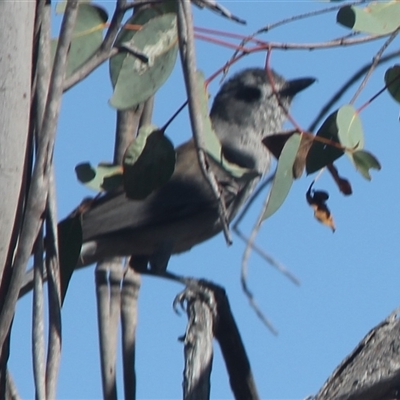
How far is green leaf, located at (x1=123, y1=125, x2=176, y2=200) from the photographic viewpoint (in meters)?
1.85

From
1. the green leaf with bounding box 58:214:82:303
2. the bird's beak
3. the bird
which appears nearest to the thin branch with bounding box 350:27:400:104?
the green leaf with bounding box 58:214:82:303

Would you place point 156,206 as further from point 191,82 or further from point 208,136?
point 191,82

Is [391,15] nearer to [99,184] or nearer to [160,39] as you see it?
[160,39]

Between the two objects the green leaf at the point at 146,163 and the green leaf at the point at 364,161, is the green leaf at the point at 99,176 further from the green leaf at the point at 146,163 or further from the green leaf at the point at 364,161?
the green leaf at the point at 364,161

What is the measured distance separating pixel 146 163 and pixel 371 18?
0.67 meters

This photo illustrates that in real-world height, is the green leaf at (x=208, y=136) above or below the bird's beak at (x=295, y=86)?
below

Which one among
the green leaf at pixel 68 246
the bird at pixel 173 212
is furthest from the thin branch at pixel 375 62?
the bird at pixel 173 212

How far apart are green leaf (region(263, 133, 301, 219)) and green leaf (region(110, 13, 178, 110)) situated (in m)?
0.33

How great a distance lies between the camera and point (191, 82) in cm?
133

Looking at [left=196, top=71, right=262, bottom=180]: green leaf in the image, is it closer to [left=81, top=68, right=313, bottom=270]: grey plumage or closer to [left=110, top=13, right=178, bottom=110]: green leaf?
[left=110, top=13, right=178, bottom=110]: green leaf

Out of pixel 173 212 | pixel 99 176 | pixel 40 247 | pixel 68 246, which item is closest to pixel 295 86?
pixel 173 212

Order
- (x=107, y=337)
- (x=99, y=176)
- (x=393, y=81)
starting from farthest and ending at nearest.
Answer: (x=107, y=337) < (x=99, y=176) < (x=393, y=81)

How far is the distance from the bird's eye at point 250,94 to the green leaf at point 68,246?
3.46 metres

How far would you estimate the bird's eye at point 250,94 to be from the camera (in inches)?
209
